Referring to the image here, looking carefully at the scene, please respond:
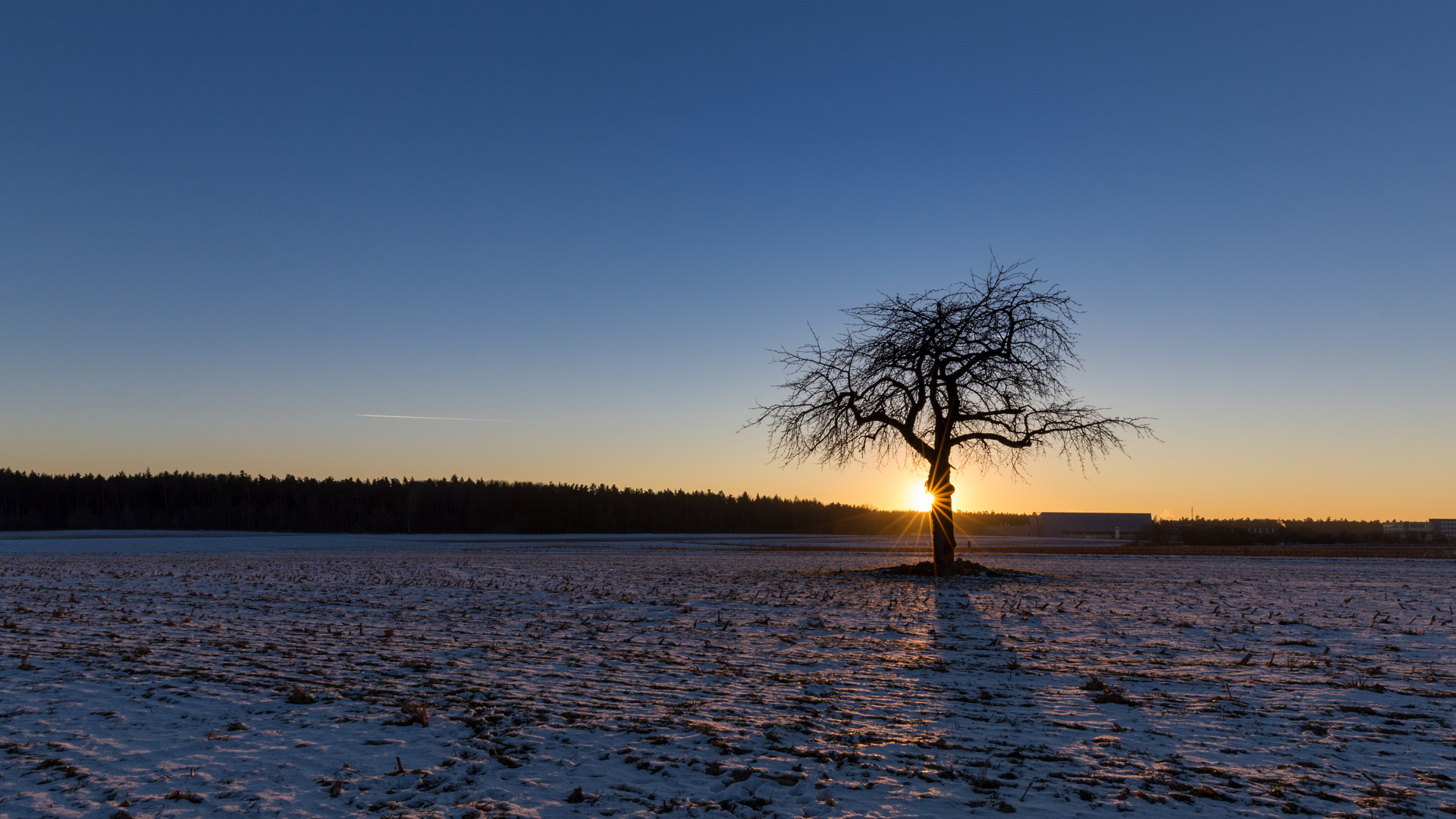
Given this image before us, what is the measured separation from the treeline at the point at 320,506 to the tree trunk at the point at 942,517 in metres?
107

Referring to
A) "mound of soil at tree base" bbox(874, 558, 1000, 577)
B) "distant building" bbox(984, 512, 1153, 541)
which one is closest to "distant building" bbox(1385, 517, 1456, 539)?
"distant building" bbox(984, 512, 1153, 541)

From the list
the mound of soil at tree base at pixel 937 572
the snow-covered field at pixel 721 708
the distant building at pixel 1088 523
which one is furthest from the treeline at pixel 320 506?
the snow-covered field at pixel 721 708

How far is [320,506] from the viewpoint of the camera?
5340 inches

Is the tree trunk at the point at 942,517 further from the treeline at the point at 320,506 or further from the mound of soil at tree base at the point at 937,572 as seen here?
the treeline at the point at 320,506

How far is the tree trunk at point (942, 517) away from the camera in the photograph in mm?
25438

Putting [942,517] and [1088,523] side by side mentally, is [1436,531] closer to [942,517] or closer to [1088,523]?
[1088,523]

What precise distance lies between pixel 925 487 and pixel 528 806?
72.7ft

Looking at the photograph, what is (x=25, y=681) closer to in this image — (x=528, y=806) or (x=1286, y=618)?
(x=528, y=806)

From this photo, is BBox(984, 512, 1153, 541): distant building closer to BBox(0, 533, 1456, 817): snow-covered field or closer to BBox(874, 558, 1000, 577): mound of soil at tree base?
BBox(874, 558, 1000, 577): mound of soil at tree base

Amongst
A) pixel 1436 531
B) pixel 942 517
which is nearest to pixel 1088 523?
pixel 1436 531

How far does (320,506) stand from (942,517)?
13601 centimetres

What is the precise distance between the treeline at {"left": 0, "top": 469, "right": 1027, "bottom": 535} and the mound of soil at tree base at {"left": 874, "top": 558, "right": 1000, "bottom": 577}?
106m

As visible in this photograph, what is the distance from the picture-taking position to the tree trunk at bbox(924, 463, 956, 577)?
25.4 meters

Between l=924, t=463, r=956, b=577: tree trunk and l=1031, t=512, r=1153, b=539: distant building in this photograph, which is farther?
l=1031, t=512, r=1153, b=539: distant building
